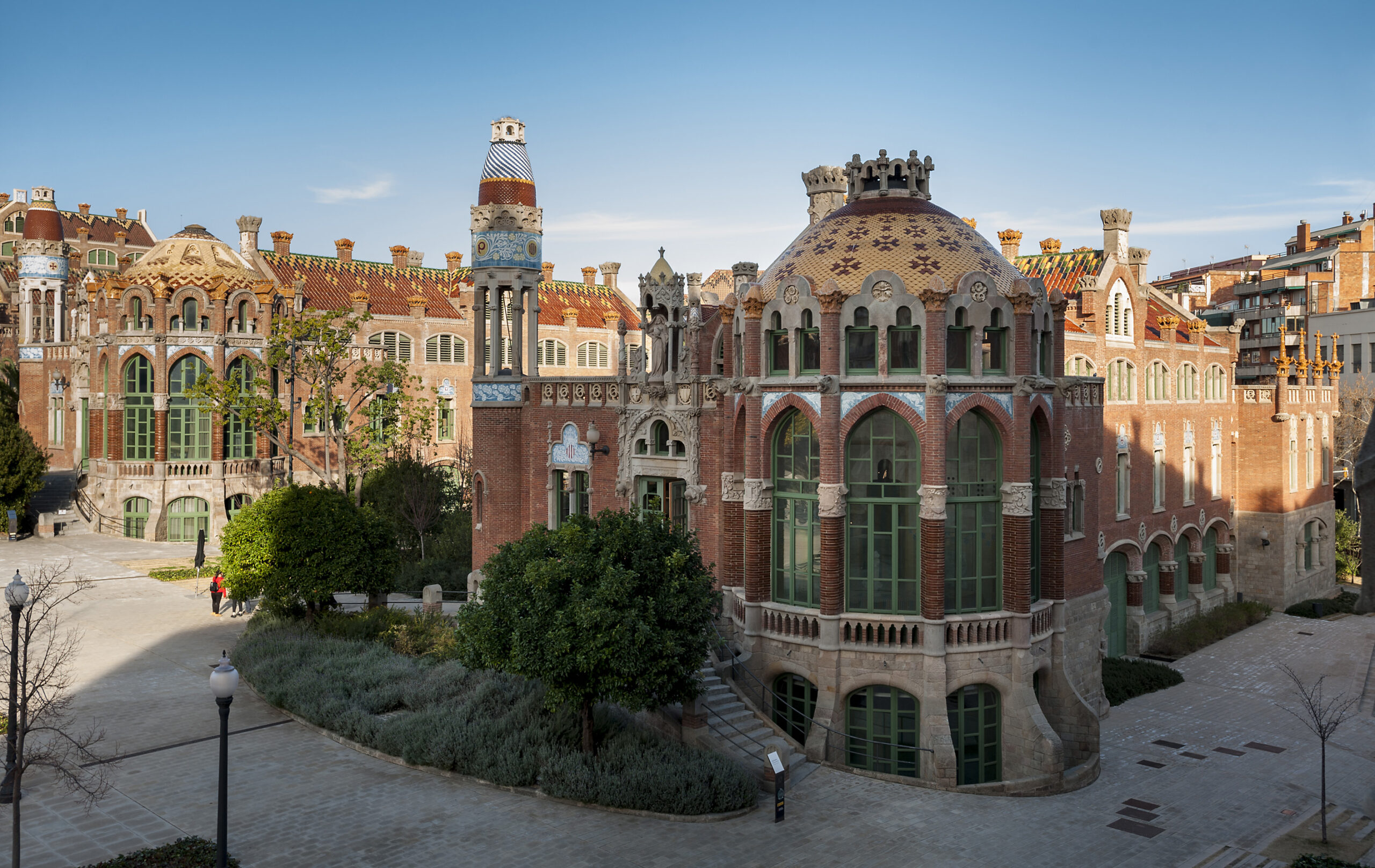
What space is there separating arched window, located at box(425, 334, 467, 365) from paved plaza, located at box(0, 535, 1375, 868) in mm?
33991

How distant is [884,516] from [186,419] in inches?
1512

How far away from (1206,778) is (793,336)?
1465cm

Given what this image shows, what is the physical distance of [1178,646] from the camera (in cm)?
4134

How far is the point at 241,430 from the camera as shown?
51312mm

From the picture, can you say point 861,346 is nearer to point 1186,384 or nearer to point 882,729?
point 882,729

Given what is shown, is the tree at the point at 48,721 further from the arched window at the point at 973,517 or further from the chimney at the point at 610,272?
the chimney at the point at 610,272

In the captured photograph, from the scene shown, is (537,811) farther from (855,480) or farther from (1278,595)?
(1278,595)

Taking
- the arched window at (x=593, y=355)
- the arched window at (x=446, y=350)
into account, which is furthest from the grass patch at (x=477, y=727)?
the arched window at (x=593, y=355)

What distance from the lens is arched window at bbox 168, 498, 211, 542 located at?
1969 inches

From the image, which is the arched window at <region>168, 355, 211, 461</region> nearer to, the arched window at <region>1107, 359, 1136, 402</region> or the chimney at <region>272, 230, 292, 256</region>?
the chimney at <region>272, 230, 292, 256</region>

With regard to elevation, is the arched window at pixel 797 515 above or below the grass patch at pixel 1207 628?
above

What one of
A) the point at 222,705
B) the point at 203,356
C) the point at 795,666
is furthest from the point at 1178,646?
the point at 203,356

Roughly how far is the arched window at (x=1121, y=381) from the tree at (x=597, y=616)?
80.2 ft

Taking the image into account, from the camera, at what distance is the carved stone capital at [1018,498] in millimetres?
23625
